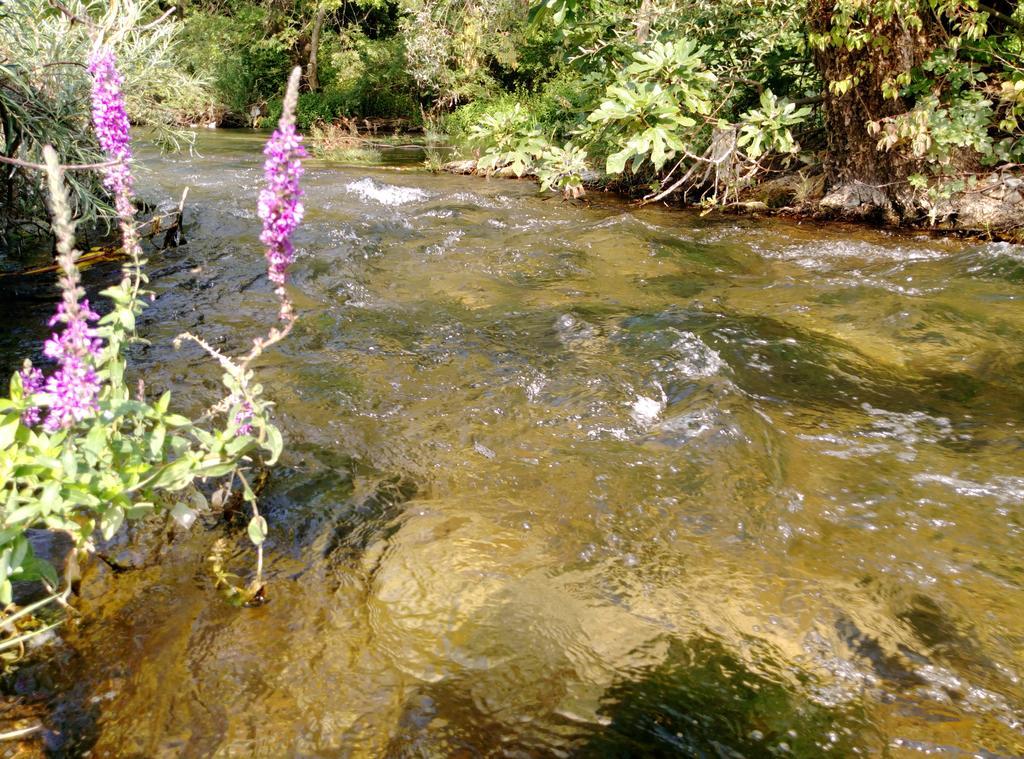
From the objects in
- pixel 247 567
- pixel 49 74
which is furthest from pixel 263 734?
pixel 49 74

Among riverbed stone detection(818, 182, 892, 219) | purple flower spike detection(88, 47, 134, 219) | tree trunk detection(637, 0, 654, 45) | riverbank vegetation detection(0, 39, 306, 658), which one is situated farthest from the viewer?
tree trunk detection(637, 0, 654, 45)

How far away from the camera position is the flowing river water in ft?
6.73

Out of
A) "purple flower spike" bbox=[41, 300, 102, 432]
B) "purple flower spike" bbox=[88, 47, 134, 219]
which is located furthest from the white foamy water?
"purple flower spike" bbox=[41, 300, 102, 432]

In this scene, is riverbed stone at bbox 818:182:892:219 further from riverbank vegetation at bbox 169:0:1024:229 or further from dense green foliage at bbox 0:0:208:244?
dense green foliage at bbox 0:0:208:244

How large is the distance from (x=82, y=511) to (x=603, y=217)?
7756 millimetres

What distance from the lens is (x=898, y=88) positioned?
774 cm

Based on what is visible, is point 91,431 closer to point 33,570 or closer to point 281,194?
point 33,570

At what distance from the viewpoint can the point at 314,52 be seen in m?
25.9

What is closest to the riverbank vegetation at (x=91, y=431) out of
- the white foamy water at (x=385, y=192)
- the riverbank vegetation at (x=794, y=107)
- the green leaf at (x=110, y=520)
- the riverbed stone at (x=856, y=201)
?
the green leaf at (x=110, y=520)

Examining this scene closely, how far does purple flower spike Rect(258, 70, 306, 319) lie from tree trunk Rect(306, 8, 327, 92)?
88.3 feet

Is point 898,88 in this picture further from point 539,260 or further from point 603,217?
point 539,260

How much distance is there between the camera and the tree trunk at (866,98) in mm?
7547

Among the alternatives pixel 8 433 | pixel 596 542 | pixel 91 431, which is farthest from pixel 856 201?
pixel 8 433

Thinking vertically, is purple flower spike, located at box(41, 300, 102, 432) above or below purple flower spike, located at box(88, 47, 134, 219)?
below
